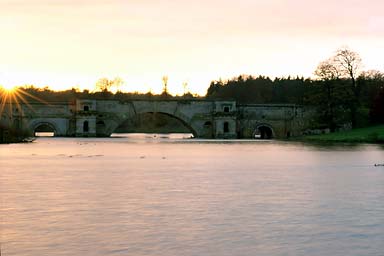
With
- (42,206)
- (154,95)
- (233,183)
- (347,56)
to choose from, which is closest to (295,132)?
(347,56)

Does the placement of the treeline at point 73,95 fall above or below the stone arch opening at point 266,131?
above

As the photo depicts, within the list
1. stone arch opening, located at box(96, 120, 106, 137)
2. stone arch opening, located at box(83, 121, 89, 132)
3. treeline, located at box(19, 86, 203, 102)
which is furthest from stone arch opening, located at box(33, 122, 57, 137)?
treeline, located at box(19, 86, 203, 102)

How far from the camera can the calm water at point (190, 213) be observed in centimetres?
1062

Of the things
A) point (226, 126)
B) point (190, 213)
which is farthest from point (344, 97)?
point (190, 213)

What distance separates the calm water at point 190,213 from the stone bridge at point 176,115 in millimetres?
57267

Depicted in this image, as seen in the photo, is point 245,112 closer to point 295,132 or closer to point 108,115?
point 295,132

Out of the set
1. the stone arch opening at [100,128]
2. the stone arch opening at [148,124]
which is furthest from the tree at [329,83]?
the stone arch opening at [148,124]

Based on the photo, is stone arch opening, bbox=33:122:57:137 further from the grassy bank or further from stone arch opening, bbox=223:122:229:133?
the grassy bank

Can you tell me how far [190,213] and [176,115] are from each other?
6923cm

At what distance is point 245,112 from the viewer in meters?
83.6

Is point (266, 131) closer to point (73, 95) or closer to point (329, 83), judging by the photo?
point (329, 83)

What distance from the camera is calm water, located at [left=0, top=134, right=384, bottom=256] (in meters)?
10.6

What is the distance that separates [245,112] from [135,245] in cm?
7347

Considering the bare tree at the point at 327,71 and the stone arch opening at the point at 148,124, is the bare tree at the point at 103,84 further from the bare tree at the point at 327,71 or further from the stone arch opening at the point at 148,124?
the bare tree at the point at 327,71
